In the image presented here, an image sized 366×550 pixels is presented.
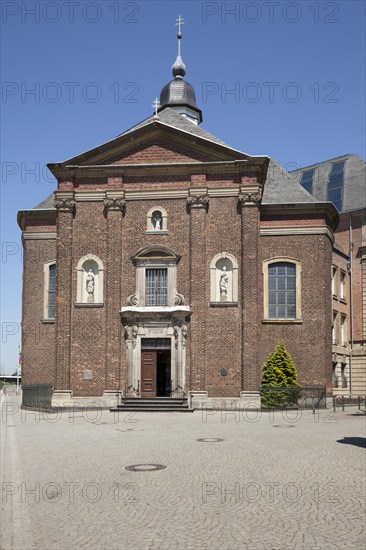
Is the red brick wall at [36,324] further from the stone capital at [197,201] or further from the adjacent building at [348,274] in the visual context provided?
the adjacent building at [348,274]

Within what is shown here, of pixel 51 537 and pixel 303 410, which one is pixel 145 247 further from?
pixel 51 537

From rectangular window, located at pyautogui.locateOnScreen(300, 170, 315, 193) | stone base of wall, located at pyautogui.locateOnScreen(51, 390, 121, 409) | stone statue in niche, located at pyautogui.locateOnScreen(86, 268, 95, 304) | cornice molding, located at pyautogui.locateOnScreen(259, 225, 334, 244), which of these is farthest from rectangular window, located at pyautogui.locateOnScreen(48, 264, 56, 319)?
rectangular window, located at pyautogui.locateOnScreen(300, 170, 315, 193)

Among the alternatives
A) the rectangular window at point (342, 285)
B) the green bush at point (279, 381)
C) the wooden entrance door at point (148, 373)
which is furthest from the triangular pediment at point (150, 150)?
the rectangular window at point (342, 285)

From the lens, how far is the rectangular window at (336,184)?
54.8 meters

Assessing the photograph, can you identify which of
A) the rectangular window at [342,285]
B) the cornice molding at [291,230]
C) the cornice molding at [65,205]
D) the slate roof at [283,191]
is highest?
the slate roof at [283,191]

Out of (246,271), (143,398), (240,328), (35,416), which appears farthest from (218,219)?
(35,416)

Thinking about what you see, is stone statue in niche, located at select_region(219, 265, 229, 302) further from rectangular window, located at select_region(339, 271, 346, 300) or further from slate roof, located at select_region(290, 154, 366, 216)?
slate roof, located at select_region(290, 154, 366, 216)

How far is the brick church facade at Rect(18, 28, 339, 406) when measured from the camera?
3194 centimetres

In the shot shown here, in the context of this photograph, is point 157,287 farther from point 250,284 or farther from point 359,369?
point 359,369

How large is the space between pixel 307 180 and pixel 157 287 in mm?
33048

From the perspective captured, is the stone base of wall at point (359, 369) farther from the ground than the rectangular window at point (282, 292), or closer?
closer

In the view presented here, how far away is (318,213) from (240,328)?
815 cm

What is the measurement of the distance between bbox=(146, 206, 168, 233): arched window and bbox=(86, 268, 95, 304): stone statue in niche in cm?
356

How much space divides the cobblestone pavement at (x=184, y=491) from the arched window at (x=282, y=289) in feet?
51.2
